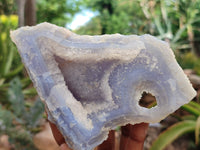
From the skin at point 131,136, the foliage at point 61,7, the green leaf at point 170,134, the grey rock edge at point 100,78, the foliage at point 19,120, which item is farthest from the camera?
the foliage at point 61,7

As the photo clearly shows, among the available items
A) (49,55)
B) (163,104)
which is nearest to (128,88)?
(163,104)

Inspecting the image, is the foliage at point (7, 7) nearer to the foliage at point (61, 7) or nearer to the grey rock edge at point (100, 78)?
the foliage at point (61, 7)

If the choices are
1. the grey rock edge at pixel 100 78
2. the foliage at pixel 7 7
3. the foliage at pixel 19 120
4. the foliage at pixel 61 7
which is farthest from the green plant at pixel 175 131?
the foliage at pixel 7 7

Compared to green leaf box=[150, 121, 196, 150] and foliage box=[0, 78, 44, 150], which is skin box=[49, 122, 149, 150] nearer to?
green leaf box=[150, 121, 196, 150]

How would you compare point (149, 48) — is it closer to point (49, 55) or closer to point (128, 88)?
point (128, 88)

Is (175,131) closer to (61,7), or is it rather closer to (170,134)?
(170,134)

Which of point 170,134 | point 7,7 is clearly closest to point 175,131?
point 170,134
